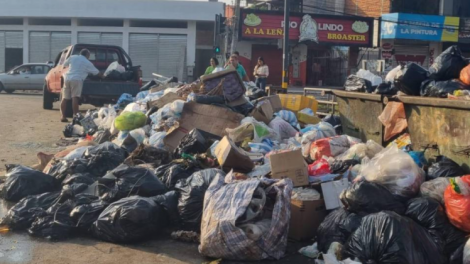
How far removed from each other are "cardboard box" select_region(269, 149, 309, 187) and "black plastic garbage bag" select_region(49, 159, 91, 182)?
2.33m

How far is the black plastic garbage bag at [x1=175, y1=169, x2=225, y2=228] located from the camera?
524 centimetres

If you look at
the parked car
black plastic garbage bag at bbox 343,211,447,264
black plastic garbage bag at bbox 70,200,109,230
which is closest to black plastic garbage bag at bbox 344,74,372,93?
black plastic garbage bag at bbox 343,211,447,264

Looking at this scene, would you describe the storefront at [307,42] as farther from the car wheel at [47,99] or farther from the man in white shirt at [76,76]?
the man in white shirt at [76,76]

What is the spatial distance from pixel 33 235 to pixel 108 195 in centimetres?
75

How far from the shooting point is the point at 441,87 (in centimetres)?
596

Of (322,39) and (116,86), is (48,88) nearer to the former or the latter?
(116,86)

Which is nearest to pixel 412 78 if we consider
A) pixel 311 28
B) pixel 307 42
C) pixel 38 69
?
pixel 38 69

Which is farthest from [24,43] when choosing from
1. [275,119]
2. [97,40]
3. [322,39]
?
[275,119]

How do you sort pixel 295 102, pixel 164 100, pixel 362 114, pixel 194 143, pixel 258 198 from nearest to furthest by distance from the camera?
1. pixel 258 198
2. pixel 194 143
3. pixel 362 114
4. pixel 164 100
5. pixel 295 102

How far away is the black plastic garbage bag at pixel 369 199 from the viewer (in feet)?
16.0

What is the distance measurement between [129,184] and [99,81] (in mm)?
Result: 8142

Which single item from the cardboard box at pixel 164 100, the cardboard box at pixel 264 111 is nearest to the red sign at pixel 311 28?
the cardboard box at pixel 164 100

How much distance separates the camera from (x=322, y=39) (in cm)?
3159

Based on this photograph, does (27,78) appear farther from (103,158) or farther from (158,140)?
(103,158)
